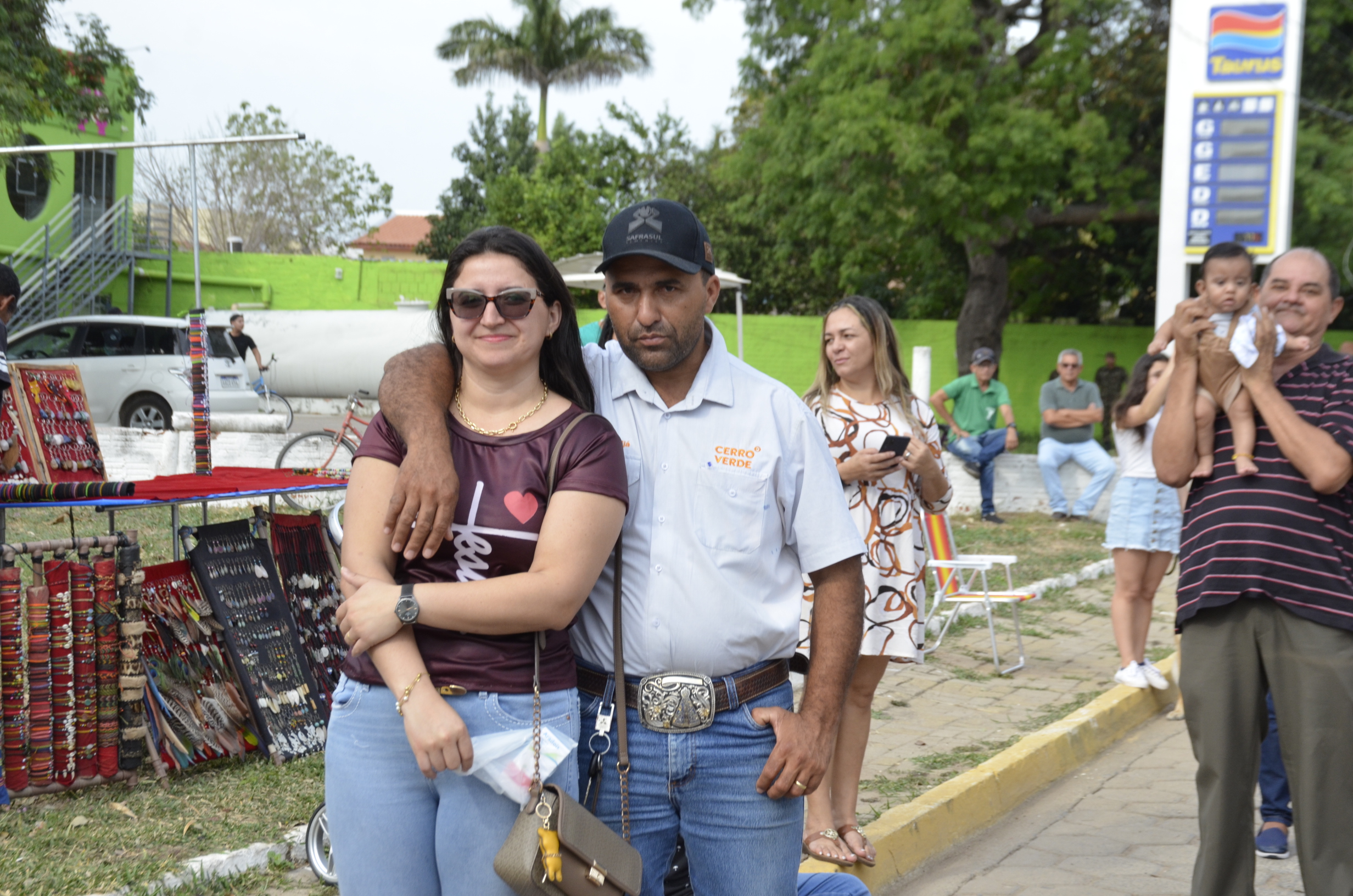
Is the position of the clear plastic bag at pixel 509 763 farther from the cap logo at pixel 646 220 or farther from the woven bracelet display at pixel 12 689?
the woven bracelet display at pixel 12 689

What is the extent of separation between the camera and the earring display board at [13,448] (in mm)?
5102

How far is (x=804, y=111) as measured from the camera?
2103 cm

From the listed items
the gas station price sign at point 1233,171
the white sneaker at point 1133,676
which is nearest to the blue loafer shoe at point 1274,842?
the white sneaker at point 1133,676

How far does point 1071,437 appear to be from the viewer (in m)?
13.0

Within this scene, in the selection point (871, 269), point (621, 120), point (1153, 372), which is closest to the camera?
point (1153, 372)

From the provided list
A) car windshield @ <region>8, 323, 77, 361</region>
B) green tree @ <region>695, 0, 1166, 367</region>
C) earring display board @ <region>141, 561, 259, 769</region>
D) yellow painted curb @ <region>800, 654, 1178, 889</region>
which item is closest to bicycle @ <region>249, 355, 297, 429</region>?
car windshield @ <region>8, 323, 77, 361</region>

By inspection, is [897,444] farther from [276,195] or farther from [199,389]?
[276,195]

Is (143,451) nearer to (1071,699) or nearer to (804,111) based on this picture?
(1071,699)

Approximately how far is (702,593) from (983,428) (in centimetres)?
1133

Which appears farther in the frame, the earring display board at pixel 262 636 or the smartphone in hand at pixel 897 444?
the earring display board at pixel 262 636

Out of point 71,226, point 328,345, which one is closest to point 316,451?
point 328,345

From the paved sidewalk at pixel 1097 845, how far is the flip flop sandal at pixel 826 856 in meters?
0.35

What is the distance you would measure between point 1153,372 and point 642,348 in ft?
15.7

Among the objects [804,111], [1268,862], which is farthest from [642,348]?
[804,111]
